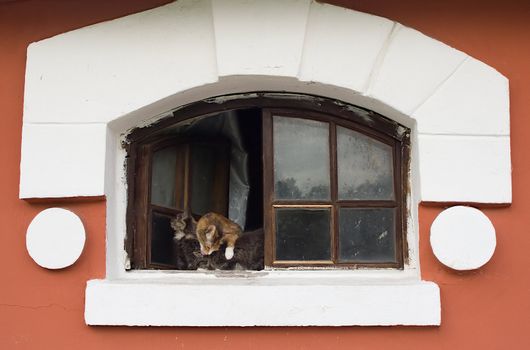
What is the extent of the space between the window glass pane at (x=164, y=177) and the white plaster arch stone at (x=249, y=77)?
0.26 metres

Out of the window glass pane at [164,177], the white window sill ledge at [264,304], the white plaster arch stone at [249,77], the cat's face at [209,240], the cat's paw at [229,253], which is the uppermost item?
the white plaster arch stone at [249,77]

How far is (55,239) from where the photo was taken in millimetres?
2881

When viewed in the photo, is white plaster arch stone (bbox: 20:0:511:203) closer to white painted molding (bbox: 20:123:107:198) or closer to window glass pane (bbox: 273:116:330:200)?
white painted molding (bbox: 20:123:107:198)

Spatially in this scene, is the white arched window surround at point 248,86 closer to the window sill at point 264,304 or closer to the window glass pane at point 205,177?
the window sill at point 264,304

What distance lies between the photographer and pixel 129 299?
2830 mm

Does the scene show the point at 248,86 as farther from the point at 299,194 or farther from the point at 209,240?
the point at 209,240

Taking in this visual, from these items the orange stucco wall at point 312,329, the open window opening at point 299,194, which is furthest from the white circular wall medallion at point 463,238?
the open window opening at point 299,194

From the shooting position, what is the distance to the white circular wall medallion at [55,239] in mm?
2875

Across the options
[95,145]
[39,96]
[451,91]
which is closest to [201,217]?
[95,145]

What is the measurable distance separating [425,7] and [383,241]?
86cm

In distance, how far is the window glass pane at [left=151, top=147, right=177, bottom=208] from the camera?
3.19 metres

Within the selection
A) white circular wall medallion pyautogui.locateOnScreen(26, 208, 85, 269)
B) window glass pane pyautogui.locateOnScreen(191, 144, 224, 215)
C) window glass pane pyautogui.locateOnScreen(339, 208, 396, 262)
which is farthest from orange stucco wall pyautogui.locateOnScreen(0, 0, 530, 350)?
window glass pane pyautogui.locateOnScreen(191, 144, 224, 215)

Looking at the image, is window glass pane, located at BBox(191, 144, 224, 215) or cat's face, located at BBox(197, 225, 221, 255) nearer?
cat's face, located at BBox(197, 225, 221, 255)

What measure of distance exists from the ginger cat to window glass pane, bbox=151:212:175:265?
0.12 meters
